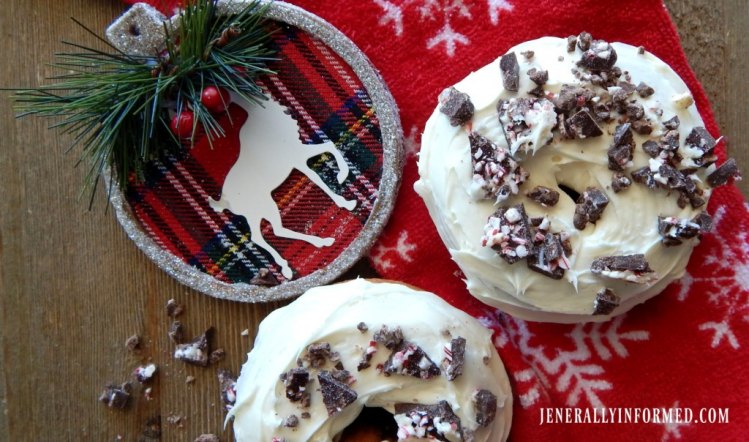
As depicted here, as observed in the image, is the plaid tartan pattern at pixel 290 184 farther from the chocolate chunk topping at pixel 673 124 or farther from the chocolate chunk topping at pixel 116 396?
the chocolate chunk topping at pixel 673 124

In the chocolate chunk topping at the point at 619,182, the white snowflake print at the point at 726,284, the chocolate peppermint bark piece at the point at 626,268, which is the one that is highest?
the chocolate chunk topping at the point at 619,182

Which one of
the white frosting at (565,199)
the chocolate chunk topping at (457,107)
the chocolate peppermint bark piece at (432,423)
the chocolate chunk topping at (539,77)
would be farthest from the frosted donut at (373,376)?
the chocolate chunk topping at (539,77)

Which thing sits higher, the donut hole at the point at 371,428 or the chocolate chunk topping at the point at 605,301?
the chocolate chunk topping at the point at 605,301

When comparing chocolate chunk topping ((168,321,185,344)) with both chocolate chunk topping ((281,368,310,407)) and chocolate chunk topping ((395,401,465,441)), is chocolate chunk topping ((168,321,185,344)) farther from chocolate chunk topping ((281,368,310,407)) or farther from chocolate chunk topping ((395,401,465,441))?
chocolate chunk topping ((395,401,465,441))

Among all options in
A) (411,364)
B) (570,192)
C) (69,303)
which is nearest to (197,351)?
(69,303)

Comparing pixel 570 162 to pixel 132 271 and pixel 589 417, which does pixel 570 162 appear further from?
pixel 132 271

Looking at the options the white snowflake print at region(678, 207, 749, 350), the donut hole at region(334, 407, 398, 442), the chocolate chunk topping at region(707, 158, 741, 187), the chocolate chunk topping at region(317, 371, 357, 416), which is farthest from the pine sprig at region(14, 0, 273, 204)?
the white snowflake print at region(678, 207, 749, 350)

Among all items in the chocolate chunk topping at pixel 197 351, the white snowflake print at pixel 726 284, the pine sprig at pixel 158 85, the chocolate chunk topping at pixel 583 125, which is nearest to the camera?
the chocolate chunk topping at pixel 583 125

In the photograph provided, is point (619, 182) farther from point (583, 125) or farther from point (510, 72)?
point (510, 72)
